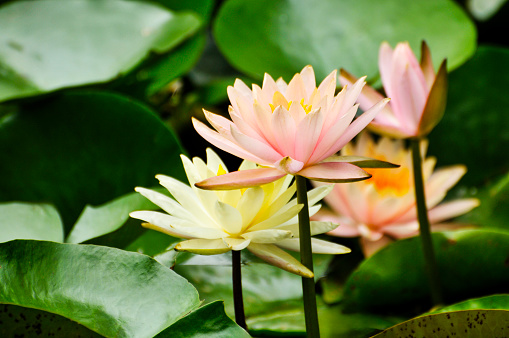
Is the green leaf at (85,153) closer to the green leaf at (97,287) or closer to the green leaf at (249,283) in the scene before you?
the green leaf at (249,283)

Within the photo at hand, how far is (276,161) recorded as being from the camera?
0.41m

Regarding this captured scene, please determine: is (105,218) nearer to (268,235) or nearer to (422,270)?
(268,235)

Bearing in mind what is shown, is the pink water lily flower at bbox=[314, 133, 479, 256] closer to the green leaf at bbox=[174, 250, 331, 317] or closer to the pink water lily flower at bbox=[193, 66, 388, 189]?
the green leaf at bbox=[174, 250, 331, 317]

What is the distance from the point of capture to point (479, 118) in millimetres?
973

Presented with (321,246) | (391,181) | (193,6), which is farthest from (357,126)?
(193,6)

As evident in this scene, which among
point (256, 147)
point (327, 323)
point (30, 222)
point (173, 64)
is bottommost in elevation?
point (327, 323)

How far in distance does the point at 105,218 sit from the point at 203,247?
0.23 metres

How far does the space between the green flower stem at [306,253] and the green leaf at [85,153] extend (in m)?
A: 0.34

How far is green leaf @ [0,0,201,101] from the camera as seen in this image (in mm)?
854

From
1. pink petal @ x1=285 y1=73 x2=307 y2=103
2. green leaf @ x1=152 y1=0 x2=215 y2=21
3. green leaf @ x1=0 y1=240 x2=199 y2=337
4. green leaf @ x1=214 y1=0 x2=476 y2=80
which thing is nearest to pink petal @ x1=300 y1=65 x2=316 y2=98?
pink petal @ x1=285 y1=73 x2=307 y2=103

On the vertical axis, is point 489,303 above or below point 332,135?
below

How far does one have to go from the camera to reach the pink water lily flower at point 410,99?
581mm

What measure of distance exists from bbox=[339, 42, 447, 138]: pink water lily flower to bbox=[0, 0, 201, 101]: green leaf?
1.53 ft

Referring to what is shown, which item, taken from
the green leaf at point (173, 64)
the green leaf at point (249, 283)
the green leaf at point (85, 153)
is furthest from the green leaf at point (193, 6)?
the green leaf at point (249, 283)
